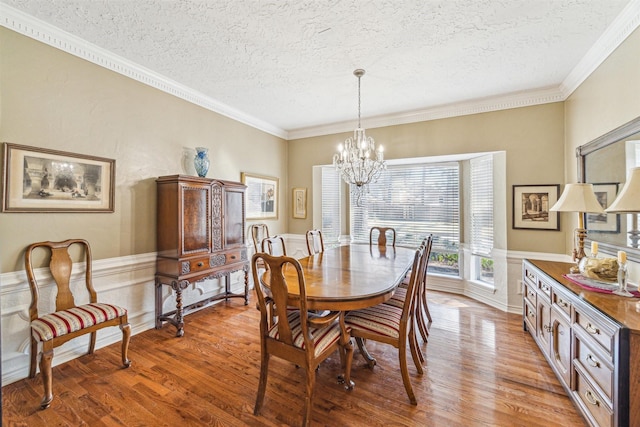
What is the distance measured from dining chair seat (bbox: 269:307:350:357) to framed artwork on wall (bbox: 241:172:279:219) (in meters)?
2.72

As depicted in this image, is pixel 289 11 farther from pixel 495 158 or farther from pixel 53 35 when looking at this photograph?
pixel 495 158

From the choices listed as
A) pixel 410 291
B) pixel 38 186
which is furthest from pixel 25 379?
pixel 410 291

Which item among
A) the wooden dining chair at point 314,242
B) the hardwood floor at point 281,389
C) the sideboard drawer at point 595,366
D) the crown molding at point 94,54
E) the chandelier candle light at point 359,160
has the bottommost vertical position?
the hardwood floor at point 281,389

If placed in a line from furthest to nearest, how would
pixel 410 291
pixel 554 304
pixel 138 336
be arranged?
pixel 138 336
pixel 554 304
pixel 410 291

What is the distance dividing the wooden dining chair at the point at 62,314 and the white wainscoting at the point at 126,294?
9cm

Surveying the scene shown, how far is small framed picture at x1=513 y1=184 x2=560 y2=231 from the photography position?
3635mm

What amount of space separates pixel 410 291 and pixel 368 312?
429 millimetres

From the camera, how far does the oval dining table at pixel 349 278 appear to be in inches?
79.7

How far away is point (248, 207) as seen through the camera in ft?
15.3

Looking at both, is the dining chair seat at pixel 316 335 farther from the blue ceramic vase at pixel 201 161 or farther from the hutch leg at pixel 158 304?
the blue ceramic vase at pixel 201 161

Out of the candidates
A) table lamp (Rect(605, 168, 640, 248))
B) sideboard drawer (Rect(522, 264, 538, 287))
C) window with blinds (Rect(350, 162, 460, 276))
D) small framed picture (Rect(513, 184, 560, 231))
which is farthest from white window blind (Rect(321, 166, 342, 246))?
table lamp (Rect(605, 168, 640, 248))

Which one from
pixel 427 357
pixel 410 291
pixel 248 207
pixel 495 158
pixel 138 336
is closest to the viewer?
pixel 410 291

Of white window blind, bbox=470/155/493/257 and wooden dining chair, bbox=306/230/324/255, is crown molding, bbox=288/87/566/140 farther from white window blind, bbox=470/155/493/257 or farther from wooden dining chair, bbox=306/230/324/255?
wooden dining chair, bbox=306/230/324/255

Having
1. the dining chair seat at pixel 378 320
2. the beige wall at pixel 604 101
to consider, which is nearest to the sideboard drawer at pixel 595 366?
the dining chair seat at pixel 378 320
